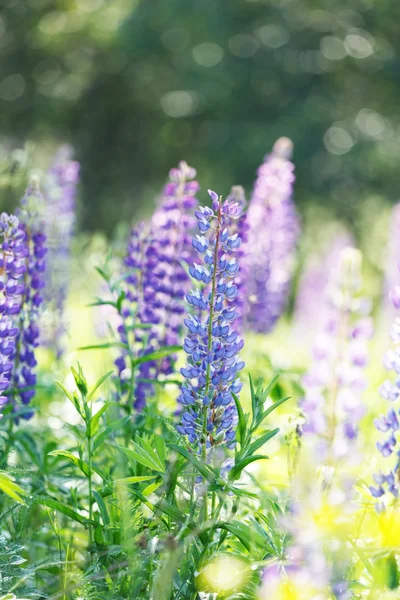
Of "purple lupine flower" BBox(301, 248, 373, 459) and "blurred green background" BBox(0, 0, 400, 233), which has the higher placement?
"blurred green background" BBox(0, 0, 400, 233)

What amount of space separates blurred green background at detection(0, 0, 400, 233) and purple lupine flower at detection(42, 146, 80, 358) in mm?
15697

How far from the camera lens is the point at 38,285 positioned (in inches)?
122

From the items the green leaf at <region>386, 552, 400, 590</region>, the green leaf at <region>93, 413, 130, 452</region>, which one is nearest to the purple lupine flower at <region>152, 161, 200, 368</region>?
the green leaf at <region>93, 413, 130, 452</region>

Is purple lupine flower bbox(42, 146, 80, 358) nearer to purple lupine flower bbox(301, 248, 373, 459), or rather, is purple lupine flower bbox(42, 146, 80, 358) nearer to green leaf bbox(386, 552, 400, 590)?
purple lupine flower bbox(301, 248, 373, 459)

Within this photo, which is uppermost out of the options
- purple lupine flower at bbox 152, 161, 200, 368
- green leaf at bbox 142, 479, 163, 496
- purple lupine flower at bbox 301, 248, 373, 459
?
purple lupine flower at bbox 152, 161, 200, 368

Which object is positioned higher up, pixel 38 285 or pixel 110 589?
pixel 38 285

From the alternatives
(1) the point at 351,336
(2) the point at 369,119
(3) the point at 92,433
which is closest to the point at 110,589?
(3) the point at 92,433

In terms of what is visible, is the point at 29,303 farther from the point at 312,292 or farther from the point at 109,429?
the point at 312,292

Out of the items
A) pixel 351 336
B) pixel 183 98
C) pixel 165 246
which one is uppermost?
pixel 183 98

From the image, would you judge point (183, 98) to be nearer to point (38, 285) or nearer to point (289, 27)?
point (289, 27)

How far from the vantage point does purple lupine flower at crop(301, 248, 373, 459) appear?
2678mm

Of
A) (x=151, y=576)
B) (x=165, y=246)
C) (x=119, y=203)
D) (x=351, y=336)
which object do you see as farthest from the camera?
(x=119, y=203)

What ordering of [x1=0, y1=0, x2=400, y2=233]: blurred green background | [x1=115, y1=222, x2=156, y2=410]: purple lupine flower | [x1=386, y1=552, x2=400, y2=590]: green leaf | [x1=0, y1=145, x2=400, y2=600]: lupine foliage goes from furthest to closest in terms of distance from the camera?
[x1=0, y1=0, x2=400, y2=233]: blurred green background, [x1=115, y1=222, x2=156, y2=410]: purple lupine flower, [x1=0, y1=145, x2=400, y2=600]: lupine foliage, [x1=386, y1=552, x2=400, y2=590]: green leaf

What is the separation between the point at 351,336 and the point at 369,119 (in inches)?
834
